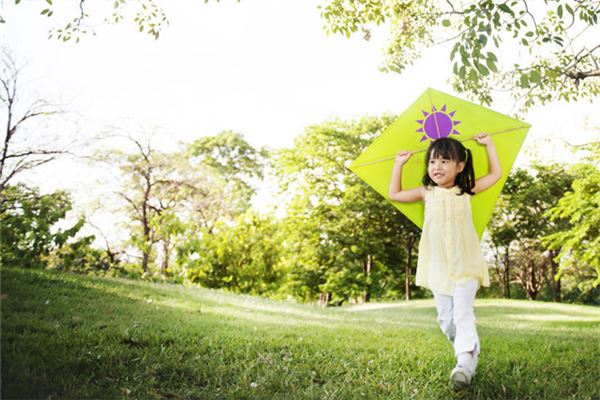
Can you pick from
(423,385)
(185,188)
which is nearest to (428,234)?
(423,385)

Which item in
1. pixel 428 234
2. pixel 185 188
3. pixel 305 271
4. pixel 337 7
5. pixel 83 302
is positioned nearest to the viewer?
pixel 428 234

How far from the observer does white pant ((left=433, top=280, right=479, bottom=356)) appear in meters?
2.88

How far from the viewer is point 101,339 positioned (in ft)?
11.0

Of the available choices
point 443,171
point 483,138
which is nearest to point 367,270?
point 483,138

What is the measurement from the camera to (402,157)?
3461mm

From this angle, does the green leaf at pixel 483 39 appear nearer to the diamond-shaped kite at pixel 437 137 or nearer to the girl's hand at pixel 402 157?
the diamond-shaped kite at pixel 437 137

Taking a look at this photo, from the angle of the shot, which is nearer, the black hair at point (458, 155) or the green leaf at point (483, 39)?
the black hair at point (458, 155)

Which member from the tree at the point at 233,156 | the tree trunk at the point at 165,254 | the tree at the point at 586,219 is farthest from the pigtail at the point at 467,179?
the tree at the point at 233,156

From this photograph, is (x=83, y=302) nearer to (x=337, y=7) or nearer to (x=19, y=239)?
(x=19, y=239)

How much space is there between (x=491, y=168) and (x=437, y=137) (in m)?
0.42

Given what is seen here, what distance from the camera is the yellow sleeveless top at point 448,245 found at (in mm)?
3059

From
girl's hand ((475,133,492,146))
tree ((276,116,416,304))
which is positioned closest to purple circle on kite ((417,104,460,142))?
girl's hand ((475,133,492,146))

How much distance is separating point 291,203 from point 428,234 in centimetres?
1747

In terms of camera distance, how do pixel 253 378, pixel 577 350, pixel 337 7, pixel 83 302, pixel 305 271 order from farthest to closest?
1. pixel 305 271
2. pixel 337 7
3. pixel 83 302
4. pixel 577 350
5. pixel 253 378
